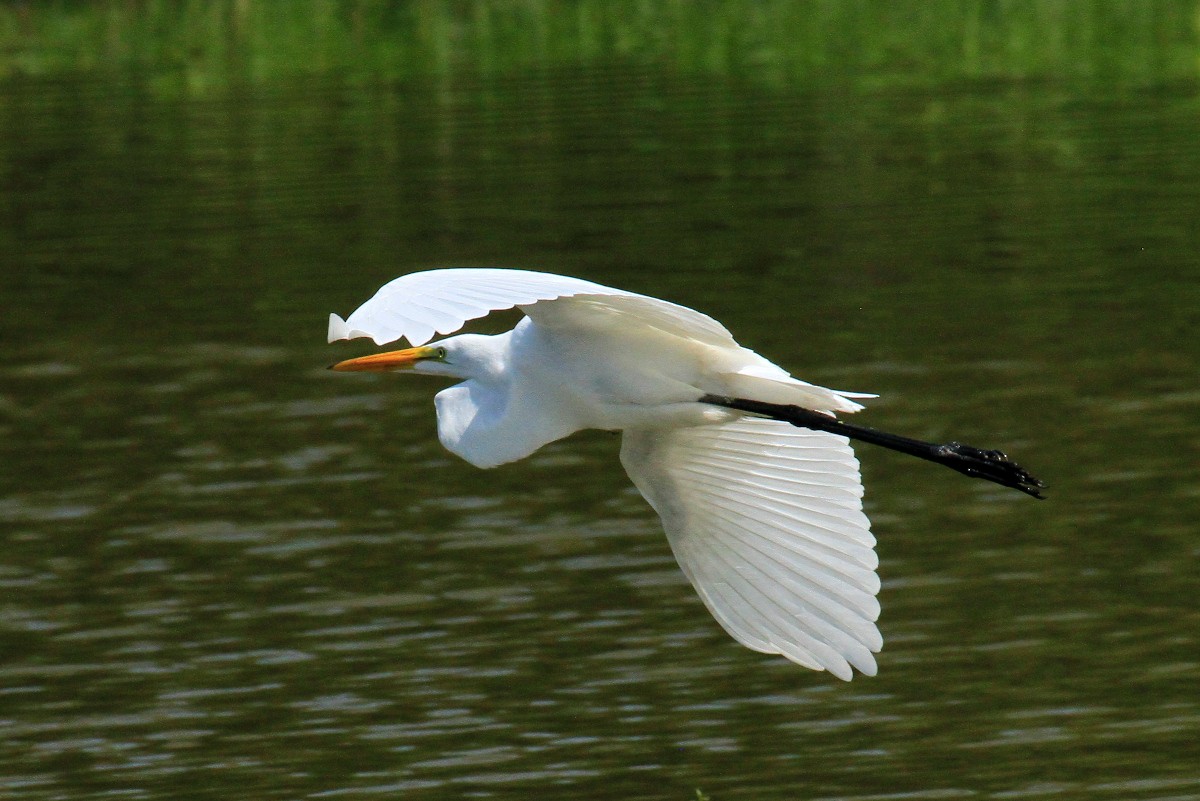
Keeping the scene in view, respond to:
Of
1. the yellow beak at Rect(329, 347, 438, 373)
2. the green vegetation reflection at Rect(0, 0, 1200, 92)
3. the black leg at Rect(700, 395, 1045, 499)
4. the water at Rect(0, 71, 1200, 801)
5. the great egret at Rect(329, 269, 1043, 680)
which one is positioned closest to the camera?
the great egret at Rect(329, 269, 1043, 680)

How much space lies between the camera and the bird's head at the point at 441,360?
4812 millimetres

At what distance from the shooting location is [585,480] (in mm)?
8531

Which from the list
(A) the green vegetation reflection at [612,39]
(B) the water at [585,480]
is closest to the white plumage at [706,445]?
(B) the water at [585,480]

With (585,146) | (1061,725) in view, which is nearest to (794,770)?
(1061,725)

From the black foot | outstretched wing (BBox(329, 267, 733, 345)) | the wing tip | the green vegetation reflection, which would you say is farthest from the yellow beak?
the green vegetation reflection

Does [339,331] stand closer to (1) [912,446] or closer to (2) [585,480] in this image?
(1) [912,446]

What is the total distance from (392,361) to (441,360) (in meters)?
0.14

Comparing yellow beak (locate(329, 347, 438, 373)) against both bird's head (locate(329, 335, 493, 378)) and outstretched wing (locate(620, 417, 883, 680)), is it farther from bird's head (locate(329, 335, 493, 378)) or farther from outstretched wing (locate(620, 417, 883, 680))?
outstretched wing (locate(620, 417, 883, 680))

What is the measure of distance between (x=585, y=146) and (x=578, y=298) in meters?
11.5

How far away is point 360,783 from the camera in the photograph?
5.84 meters

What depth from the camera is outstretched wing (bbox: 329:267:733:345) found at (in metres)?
3.30

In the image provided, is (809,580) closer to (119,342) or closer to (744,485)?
(744,485)

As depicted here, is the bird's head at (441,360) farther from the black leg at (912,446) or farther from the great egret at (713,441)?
the black leg at (912,446)

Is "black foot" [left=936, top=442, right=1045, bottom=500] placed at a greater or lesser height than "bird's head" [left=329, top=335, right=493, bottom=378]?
lesser
